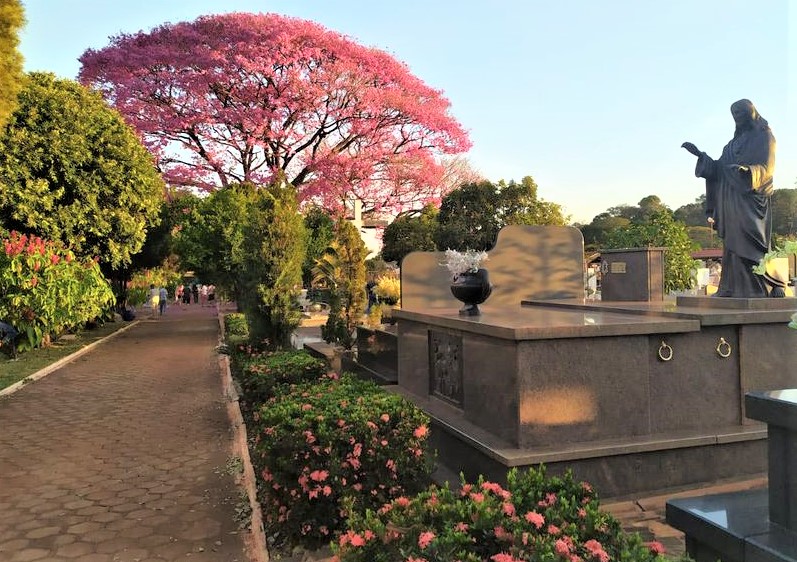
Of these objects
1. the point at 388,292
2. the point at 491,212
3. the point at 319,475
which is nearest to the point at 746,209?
the point at 319,475

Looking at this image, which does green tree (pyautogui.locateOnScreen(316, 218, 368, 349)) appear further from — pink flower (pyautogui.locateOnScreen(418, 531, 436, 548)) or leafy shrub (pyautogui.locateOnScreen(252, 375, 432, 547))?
pink flower (pyautogui.locateOnScreen(418, 531, 436, 548))

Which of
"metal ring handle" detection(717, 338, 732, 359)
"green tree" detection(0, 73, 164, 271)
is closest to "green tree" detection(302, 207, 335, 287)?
"green tree" detection(0, 73, 164, 271)

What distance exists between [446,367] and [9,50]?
945 centimetres

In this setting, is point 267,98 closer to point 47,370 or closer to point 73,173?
point 73,173

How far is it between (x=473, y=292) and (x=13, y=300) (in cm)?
1077

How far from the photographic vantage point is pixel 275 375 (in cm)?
675

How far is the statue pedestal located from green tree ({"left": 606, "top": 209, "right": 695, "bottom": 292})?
1268cm

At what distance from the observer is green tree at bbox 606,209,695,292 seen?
14.7 m

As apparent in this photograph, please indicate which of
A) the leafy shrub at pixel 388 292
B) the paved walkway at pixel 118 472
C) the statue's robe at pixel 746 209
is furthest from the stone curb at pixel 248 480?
the leafy shrub at pixel 388 292

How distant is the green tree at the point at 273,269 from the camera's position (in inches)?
385

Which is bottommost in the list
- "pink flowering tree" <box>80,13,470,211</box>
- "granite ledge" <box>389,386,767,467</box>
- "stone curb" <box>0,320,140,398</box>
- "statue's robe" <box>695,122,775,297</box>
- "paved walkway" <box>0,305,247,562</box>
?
"paved walkway" <box>0,305,247,562</box>

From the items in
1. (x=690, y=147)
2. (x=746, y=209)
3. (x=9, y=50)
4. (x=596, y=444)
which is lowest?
(x=596, y=444)

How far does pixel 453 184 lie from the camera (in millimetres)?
30312

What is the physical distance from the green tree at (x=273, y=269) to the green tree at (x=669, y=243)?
9151 mm
